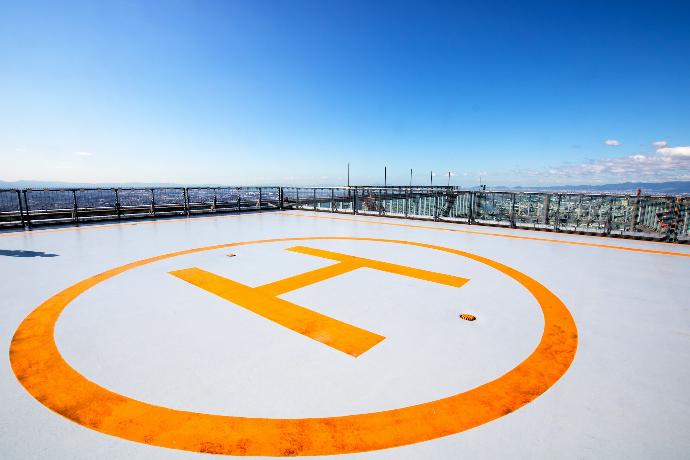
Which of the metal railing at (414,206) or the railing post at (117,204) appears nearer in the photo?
the metal railing at (414,206)

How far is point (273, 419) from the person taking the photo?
74.5 inches

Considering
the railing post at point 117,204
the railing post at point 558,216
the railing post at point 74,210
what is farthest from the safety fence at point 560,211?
the railing post at point 74,210

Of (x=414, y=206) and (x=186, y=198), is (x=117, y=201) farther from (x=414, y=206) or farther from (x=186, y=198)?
(x=414, y=206)

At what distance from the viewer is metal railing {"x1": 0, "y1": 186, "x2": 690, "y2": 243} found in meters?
7.95

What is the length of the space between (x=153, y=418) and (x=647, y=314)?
4776 millimetres

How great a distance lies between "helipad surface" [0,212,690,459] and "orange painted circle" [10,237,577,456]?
1 cm

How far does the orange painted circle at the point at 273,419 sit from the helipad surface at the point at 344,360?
0.01 meters

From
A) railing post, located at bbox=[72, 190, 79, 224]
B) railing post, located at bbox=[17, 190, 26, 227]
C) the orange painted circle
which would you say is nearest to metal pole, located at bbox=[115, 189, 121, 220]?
railing post, located at bbox=[72, 190, 79, 224]

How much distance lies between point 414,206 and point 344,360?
947cm

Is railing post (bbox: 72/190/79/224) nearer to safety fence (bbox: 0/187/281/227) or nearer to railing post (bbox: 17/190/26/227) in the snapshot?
safety fence (bbox: 0/187/281/227)

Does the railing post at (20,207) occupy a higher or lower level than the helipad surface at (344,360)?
higher

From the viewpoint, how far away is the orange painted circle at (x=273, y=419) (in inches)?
68.0

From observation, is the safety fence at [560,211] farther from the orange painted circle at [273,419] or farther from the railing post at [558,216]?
the orange painted circle at [273,419]

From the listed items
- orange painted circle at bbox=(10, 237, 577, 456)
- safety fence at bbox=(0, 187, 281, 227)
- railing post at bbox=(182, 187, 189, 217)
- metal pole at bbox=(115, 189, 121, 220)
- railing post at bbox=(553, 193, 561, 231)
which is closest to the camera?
orange painted circle at bbox=(10, 237, 577, 456)
